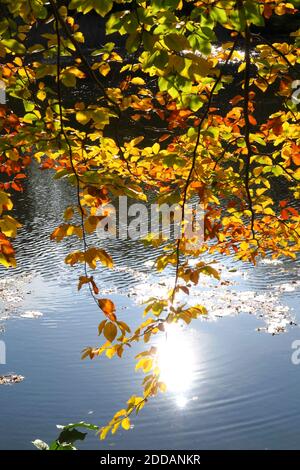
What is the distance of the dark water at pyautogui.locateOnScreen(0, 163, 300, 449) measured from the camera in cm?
863

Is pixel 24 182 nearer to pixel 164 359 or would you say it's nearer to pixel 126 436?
pixel 164 359

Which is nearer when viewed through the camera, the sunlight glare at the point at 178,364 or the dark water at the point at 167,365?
the dark water at the point at 167,365

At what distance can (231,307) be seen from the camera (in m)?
12.6

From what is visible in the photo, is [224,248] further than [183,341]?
No

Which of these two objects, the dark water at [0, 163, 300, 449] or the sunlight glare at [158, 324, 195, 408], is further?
the sunlight glare at [158, 324, 195, 408]

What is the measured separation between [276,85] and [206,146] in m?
32.8

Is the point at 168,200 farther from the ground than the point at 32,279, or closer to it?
closer to it

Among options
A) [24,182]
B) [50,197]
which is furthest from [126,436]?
[24,182]

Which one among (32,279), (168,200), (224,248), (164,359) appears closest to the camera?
(168,200)

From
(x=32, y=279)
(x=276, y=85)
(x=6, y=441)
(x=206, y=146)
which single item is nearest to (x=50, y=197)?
(x=32, y=279)

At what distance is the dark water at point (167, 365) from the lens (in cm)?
863

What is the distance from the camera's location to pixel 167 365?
10336 millimetres
